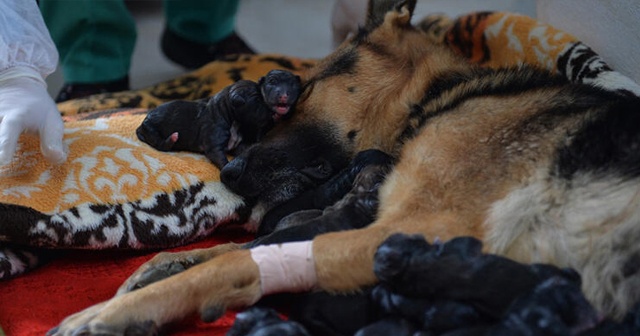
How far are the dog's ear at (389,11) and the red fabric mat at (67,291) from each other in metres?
0.99

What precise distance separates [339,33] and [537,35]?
1078 mm

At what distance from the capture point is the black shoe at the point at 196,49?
446cm

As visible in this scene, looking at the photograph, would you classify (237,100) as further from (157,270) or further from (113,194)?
(157,270)

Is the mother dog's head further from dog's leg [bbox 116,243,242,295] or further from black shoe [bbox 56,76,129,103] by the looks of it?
black shoe [bbox 56,76,129,103]

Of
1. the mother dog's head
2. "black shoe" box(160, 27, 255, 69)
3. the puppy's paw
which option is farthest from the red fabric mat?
"black shoe" box(160, 27, 255, 69)

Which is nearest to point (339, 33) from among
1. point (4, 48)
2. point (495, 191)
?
point (4, 48)

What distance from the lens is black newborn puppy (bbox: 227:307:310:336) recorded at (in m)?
1.55

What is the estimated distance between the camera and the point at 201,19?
4.36m

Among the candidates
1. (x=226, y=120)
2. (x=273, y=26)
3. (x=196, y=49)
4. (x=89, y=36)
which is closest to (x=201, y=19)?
(x=196, y=49)

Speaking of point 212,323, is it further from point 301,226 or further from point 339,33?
point 339,33

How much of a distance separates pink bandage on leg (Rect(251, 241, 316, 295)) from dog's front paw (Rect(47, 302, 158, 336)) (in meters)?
0.29

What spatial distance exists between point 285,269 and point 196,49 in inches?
121

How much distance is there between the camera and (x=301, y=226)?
1907 mm

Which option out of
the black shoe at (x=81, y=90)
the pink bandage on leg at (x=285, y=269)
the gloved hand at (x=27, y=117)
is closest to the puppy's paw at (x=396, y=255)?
the pink bandage on leg at (x=285, y=269)
